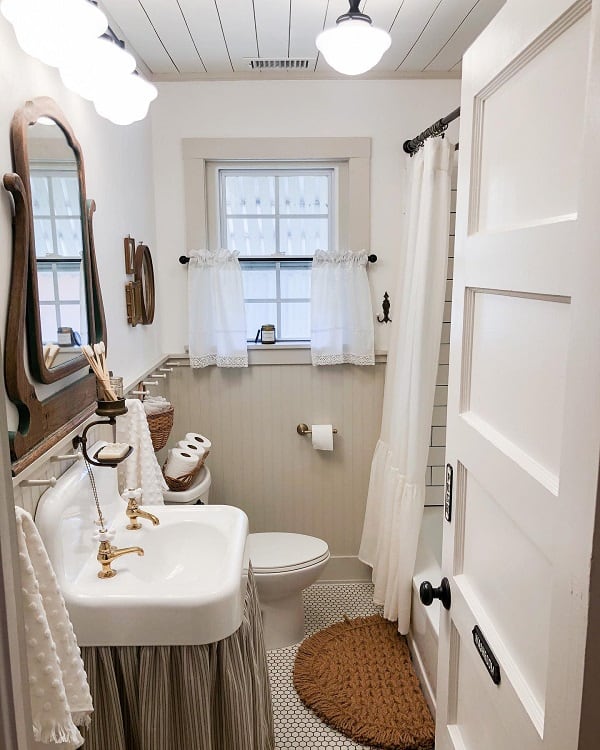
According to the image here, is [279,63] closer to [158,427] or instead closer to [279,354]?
[279,354]

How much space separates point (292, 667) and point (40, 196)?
198 centimetres

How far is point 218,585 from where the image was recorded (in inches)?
54.4

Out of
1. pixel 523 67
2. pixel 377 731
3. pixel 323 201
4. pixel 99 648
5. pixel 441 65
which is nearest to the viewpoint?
pixel 523 67

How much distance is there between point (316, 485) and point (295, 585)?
648mm

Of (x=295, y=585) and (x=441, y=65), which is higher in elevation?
(x=441, y=65)

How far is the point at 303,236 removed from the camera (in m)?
2.91

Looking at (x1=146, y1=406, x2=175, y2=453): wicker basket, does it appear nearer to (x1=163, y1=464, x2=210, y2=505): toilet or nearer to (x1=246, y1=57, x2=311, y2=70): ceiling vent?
(x1=163, y1=464, x2=210, y2=505): toilet

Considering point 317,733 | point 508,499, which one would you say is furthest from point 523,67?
point 317,733

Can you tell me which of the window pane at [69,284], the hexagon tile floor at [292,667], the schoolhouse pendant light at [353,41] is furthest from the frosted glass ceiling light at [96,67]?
the hexagon tile floor at [292,667]

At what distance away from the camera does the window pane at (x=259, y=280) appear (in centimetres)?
292

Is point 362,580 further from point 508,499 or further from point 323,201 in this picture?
point 508,499

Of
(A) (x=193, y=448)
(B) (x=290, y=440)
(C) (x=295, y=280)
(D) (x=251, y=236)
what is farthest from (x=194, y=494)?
(D) (x=251, y=236)

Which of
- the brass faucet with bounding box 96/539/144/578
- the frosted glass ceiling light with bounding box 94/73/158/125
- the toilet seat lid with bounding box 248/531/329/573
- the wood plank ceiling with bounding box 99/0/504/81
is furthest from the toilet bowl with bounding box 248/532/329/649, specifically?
the wood plank ceiling with bounding box 99/0/504/81

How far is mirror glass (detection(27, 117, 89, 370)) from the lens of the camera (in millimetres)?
1411
